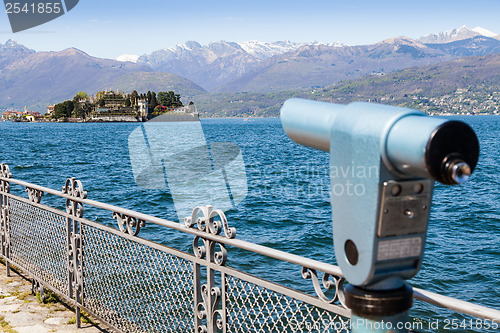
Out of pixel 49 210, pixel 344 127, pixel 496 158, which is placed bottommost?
pixel 496 158

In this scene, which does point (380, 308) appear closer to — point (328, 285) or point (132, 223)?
point (328, 285)

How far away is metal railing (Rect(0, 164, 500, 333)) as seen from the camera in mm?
2988

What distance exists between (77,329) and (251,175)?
112 ft

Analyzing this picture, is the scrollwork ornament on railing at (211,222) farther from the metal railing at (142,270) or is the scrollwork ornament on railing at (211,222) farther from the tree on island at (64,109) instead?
the tree on island at (64,109)

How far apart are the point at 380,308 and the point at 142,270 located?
400 cm

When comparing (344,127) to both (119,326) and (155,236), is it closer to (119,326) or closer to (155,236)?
(119,326)

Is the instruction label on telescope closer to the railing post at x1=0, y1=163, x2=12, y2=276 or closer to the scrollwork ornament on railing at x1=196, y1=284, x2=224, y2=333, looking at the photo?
the scrollwork ornament on railing at x1=196, y1=284, x2=224, y2=333

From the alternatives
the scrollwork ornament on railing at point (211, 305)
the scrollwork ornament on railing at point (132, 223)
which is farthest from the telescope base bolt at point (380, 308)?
the scrollwork ornament on railing at point (132, 223)

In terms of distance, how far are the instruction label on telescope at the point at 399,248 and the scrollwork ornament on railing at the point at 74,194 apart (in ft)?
13.4

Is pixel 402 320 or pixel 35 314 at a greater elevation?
pixel 402 320

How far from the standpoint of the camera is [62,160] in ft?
171

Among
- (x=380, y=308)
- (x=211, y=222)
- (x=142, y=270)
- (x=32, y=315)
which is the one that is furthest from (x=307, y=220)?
(x=380, y=308)

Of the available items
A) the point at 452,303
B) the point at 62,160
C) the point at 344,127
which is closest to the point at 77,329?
the point at 452,303

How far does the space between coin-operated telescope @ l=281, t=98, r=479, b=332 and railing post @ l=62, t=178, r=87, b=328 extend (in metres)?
3.98
